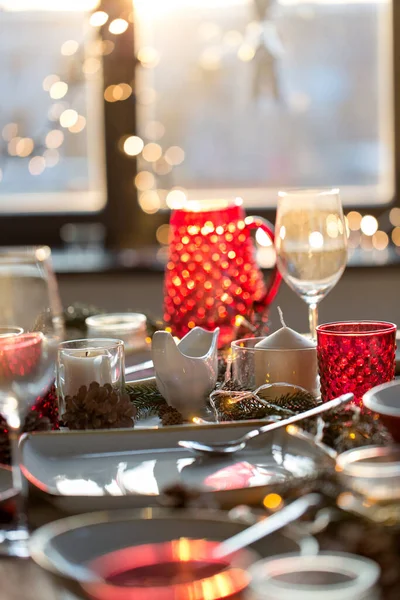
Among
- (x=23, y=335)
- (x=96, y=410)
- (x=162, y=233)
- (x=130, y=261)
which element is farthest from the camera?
(x=162, y=233)

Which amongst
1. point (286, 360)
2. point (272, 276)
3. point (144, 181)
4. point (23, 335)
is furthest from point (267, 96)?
point (23, 335)

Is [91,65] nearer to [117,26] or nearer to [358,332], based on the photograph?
[117,26]

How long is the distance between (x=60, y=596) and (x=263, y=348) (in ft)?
1.38

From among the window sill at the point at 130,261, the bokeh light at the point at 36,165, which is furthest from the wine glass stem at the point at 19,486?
the bokeh light at the point at 36,165

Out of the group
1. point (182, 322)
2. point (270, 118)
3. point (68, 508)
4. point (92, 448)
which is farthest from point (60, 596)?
point (270, 118)

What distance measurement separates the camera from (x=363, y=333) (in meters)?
0.83

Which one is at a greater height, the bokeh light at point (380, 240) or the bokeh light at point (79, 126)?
the bokeh light at point (79, 126)

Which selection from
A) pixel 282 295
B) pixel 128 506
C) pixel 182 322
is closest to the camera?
pixel 128 506

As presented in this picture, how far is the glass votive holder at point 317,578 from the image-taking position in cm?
45

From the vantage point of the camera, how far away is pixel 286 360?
2.87 ft

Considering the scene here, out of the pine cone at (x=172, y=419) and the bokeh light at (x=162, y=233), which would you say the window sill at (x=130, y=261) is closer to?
the bokeh light at (x=162, y=233)

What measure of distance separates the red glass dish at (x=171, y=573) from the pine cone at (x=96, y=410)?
263 mm

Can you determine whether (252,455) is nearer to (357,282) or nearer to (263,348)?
(263,348)

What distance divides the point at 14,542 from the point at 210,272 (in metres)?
0.60
